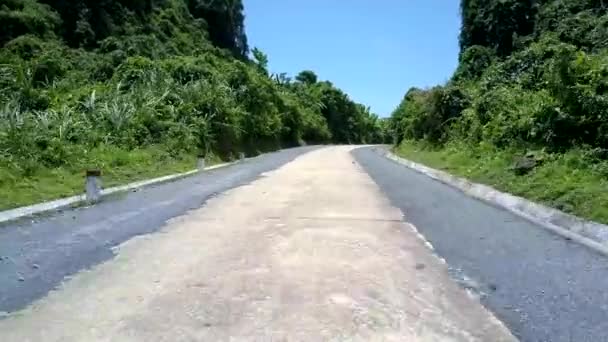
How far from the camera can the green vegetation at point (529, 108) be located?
12422 mm

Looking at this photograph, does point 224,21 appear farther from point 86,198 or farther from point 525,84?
point 86,198

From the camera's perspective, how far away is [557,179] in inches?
468

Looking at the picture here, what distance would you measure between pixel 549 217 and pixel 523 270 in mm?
3658

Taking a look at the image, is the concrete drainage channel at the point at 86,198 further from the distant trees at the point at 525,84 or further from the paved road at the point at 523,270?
the distant trees at the point at 525,84

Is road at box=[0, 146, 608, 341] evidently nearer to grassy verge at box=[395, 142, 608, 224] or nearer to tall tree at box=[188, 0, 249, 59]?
grassy verge at box=[395, 142, 608, 224]

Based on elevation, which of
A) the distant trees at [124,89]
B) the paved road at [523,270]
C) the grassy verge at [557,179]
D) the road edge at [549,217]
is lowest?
the paved road at [523,270]

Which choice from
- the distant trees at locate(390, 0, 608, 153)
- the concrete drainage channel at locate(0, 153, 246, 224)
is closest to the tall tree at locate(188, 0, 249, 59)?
the distant trees at locate(390, 0, 608, 153)

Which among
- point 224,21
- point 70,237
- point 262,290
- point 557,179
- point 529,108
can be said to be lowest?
point 70,237

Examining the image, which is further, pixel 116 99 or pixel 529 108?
pixel 116 99

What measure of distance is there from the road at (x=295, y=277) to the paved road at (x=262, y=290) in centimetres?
2

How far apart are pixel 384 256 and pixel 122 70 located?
27.6m

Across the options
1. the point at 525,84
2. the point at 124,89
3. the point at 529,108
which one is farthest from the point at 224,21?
the point at 529,108

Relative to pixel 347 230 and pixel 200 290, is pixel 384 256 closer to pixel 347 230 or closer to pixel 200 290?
pixel 347 230

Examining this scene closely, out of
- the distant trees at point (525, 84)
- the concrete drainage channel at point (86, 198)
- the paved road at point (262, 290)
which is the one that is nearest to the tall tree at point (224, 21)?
the distant trees at point (525, 84)
